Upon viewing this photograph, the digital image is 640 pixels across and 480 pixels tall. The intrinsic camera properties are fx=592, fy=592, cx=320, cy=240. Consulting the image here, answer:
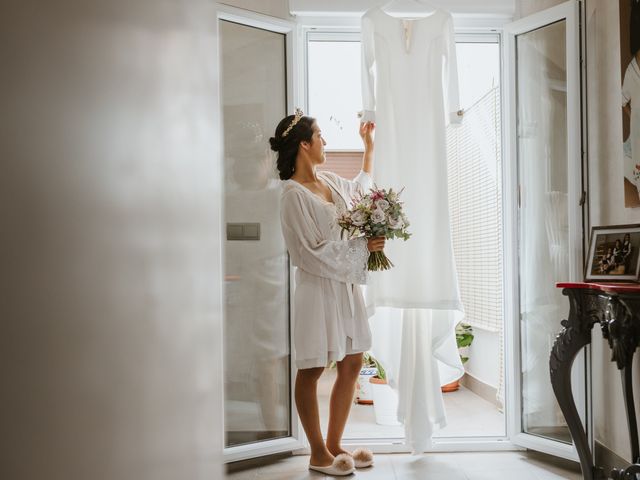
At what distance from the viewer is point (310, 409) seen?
8.61 ft

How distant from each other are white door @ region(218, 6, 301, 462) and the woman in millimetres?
153

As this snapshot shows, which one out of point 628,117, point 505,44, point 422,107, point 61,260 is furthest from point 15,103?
point 505,44

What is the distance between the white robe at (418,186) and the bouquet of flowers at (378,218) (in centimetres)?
21

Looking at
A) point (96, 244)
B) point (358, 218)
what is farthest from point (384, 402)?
point (96, 244)

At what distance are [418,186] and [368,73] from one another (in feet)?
1.94

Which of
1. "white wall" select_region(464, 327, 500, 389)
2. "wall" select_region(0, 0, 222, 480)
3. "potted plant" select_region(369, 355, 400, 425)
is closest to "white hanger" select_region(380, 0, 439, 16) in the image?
"potted plant" select_region(369, 355, 400, 425)

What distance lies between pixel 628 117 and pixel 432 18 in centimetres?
103

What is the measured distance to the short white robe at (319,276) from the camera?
8.37 feet

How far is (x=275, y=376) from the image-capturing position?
2.80 m

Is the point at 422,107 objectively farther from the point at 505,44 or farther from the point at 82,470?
the point at 82,470

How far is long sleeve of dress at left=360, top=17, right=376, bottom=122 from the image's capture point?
279cm

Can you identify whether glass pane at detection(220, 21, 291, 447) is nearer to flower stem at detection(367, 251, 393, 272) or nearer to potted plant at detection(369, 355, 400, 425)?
flower stem at detection(367, 251, 393, 272)

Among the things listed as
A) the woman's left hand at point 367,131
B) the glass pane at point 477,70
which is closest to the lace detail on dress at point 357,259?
the woman's left hand at point 367,131

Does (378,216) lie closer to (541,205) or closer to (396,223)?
(396,223)
